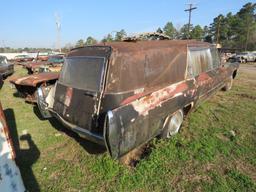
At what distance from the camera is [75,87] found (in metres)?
3.66

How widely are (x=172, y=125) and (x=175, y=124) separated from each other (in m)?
0.11

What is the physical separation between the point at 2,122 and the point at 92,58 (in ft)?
5.26

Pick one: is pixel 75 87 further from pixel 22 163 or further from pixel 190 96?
pixel 190 96

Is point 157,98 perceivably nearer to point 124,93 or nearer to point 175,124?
point 124,93

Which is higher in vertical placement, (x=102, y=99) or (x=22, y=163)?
(x=102, y=99)

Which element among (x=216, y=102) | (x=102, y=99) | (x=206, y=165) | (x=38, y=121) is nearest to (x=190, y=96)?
(x=206, y=165)

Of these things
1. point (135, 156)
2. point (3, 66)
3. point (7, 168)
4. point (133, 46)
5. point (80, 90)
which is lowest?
point (135, 156)

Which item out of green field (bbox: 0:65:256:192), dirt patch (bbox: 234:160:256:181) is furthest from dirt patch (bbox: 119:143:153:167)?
dirt patch (bbox: 234:160:256:181)

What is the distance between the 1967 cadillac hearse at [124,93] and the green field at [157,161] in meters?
0.44

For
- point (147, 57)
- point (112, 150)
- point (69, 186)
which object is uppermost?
point (147, 57)

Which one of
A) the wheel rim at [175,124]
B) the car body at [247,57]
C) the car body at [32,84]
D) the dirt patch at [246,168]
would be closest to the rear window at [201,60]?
the wheel rim at [175,124]

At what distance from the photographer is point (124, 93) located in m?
3.13

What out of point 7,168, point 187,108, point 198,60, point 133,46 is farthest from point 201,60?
point 7,168

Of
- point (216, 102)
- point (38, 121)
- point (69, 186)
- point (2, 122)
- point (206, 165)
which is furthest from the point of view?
point (216, 102)
